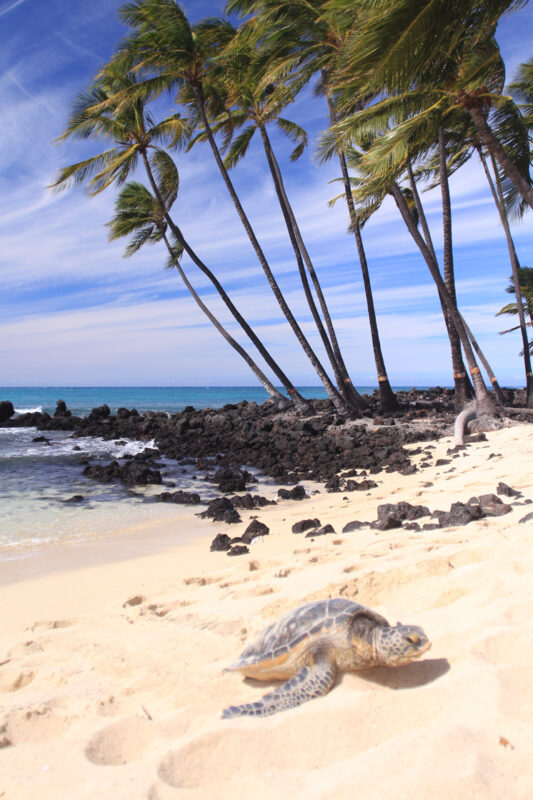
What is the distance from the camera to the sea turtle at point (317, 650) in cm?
222

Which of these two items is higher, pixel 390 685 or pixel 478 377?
pixel 478 377

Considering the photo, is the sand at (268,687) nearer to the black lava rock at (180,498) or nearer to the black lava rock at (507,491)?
the black lava rock at (507,491)

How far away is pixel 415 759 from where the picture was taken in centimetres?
175

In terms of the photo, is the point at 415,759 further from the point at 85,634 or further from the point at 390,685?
the point at 85,634

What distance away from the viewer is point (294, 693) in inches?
88.0

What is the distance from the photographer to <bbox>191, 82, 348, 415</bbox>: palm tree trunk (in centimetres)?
1773

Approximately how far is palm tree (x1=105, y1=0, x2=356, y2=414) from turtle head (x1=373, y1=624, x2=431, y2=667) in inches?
622

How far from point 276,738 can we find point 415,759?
56cm

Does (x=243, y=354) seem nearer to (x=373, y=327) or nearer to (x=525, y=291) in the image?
(x=373, y=327)

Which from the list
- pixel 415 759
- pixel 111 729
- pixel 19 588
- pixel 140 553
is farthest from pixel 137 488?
pixel 415 759

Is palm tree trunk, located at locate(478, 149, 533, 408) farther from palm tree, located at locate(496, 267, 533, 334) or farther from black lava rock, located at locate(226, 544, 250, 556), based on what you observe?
black lava rock, located at locate(226, 544, 250, 556)

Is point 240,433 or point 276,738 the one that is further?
point 240,433

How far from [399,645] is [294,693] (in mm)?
511

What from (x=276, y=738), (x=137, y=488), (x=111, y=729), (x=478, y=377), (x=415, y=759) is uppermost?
(x=478, y=377)
